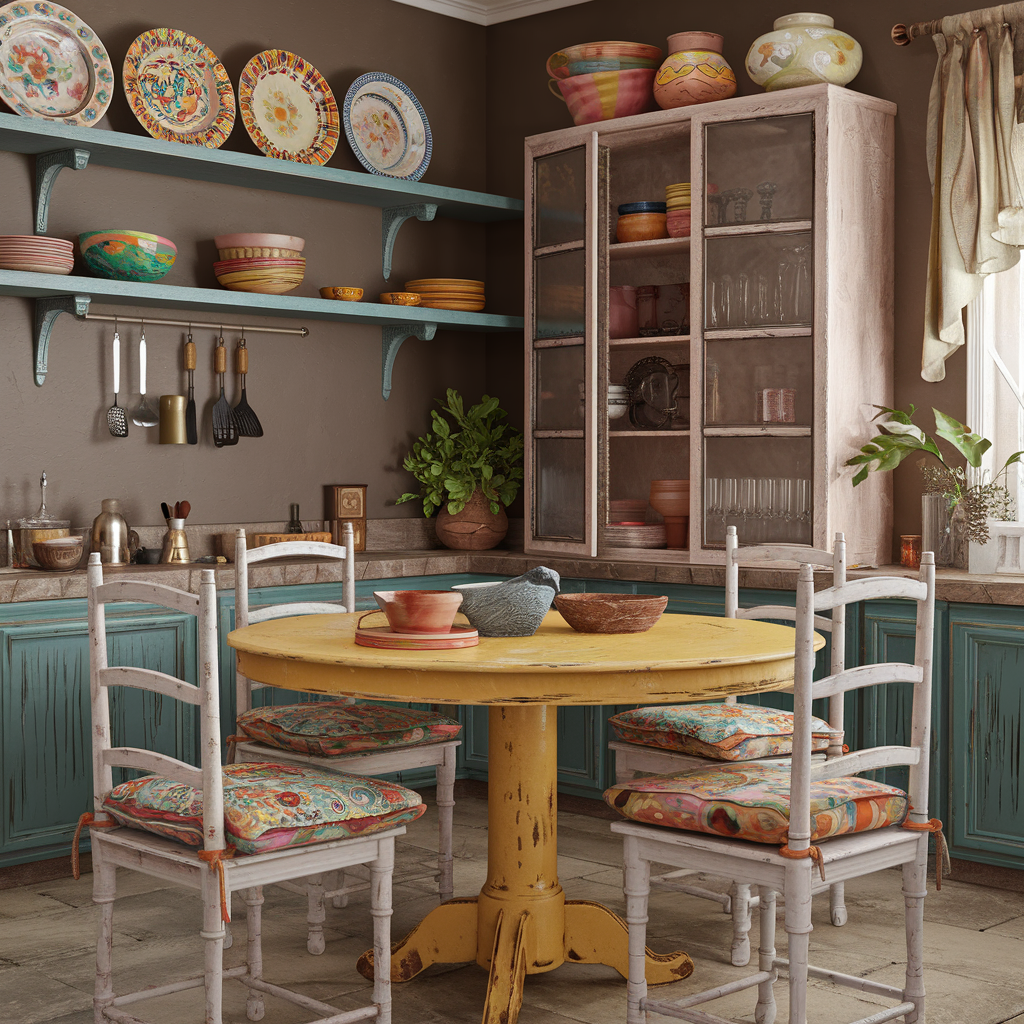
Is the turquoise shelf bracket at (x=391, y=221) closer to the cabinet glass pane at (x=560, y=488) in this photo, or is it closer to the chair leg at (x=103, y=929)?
the cabinet glass pane at (x=560, y=488)

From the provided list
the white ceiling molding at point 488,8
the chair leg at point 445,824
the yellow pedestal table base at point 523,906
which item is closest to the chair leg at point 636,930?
the yellow pedestal table base at point 523,906

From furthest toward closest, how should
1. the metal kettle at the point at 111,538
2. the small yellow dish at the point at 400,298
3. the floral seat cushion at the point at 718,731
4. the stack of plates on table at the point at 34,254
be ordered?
the small yellow dish at the point at 400,298 < the metal kettle at the point at 111,538 < the stack of plates on table at the point at 34,254 < the floral seat cushion at the point at 718,731

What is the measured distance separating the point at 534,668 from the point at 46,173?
2.39m

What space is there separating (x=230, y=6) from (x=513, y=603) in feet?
8.73

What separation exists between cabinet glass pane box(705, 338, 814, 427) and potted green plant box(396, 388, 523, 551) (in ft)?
2.96

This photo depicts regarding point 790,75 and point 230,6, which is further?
point 230,6

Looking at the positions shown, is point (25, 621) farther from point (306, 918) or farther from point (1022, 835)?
point (1022, 835)

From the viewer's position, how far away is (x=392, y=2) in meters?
4.70

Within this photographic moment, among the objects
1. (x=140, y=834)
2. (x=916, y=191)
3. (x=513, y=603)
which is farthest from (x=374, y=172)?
(x=140, y=834)

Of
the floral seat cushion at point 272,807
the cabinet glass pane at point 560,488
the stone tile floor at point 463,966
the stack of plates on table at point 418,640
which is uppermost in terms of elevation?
the cabinet glass pane at point 560,488

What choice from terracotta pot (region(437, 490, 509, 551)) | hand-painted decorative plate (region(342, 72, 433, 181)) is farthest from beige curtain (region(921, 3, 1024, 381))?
hand-painted decorative plate (region(342, 72, 433, 181))

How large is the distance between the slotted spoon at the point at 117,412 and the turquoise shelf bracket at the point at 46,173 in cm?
38

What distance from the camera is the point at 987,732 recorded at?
3328 millimetres

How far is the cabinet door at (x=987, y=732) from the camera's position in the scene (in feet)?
10.8
